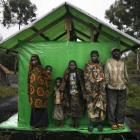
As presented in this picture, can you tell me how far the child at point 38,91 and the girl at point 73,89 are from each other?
503 mm

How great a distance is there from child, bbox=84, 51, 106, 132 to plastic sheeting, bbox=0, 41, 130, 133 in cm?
41

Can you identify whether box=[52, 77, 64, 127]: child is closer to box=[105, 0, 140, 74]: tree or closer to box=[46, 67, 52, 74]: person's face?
box=[46, 67, 52, 74]: person's face

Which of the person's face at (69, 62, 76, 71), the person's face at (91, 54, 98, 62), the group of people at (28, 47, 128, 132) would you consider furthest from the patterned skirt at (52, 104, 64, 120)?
the person's face at (91, 54, 98, 62)

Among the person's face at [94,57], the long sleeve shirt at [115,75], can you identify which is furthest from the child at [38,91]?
the long sleeve shirt at [115,75]

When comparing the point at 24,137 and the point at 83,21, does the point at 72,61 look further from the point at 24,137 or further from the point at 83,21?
the point at 24,137

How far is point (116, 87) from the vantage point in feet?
13.3

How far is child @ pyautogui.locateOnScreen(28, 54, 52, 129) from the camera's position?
4.05m

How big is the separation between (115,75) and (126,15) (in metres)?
18.3

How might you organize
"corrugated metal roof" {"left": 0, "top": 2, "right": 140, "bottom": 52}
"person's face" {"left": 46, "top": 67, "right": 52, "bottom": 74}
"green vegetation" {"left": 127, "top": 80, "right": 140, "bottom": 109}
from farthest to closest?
"green vegetation" {"left": 127, "top": 80, "right": 140, "bottom": 109} < "person's face" {"left": 46, "top": 67, "right": 52, "bottom": 74} < "corrugated metal roof" {"left": 0, "top": 2, "right": 140, "bottom": 52}

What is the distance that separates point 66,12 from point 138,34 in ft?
64.0

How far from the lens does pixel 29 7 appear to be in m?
26.2

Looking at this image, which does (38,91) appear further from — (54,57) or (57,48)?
(57,48)

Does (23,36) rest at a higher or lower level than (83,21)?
lower

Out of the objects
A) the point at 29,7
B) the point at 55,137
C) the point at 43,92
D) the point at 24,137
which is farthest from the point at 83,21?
the point at 29,7
